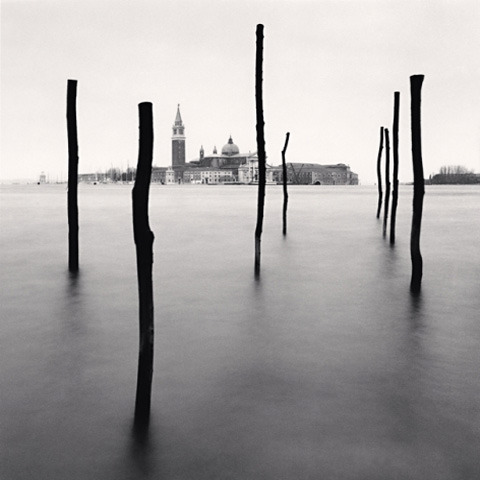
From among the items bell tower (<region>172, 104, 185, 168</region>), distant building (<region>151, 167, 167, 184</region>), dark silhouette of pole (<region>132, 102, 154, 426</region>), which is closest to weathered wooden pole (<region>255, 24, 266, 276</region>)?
dark silhouette of pole (<region>132, 102, 154, 426</region>)

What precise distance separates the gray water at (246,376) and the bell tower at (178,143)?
170 m

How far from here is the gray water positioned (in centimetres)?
309

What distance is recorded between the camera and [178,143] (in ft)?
591

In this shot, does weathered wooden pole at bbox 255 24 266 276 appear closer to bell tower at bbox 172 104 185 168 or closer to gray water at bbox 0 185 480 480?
gray water at bbox 0 185 480 480

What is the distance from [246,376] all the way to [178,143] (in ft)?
589

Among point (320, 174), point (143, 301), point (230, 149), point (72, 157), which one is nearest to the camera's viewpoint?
point (143, 301)

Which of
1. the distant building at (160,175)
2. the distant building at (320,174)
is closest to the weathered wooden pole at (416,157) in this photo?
the distant building at (320,174)

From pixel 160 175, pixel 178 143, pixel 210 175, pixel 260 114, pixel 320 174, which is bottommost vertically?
pixel 260 114

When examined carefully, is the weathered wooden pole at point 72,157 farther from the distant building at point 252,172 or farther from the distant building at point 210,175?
the distant building at point 210,175

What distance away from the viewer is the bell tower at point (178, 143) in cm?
17888

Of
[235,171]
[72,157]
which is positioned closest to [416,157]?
[72,157]

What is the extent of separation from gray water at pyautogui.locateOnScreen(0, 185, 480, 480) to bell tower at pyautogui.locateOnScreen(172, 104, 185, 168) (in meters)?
170

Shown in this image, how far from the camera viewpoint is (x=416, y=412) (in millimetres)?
3699

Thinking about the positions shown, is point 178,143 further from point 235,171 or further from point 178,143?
point 235,171
